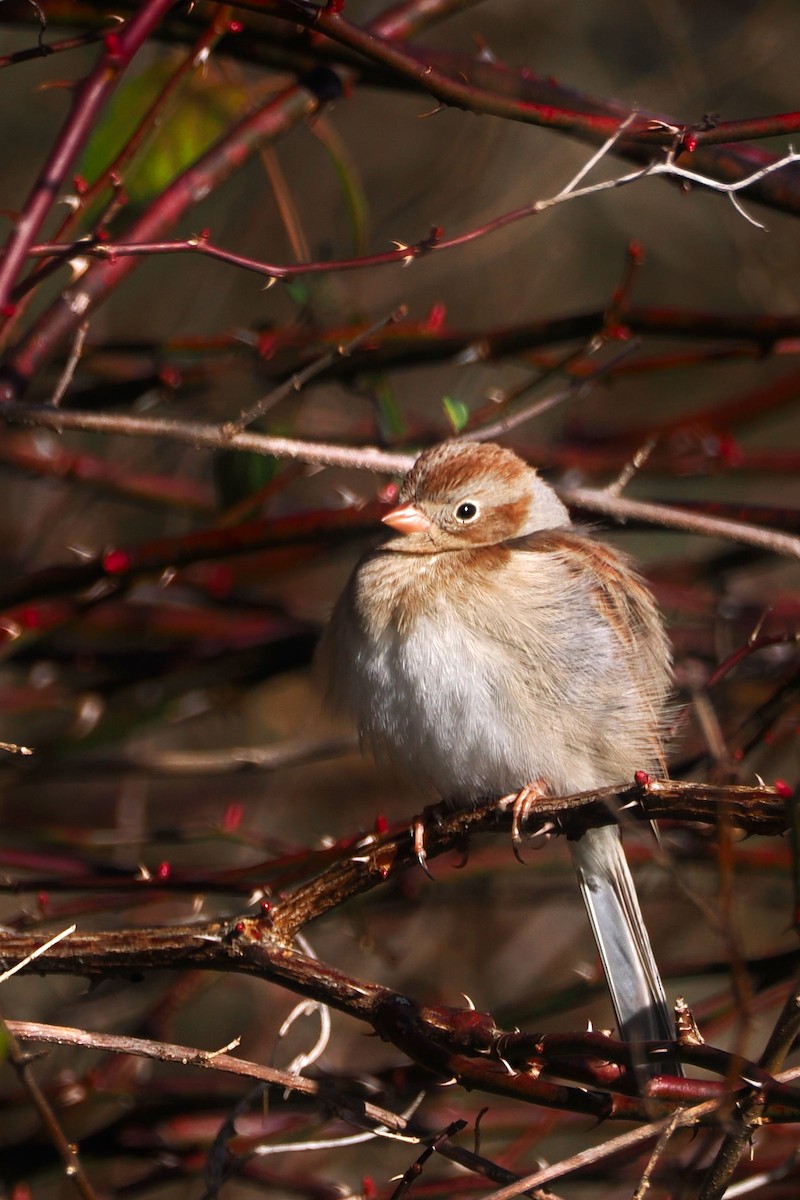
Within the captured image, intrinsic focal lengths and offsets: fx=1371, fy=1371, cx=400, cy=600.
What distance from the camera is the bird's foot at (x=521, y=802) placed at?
3174mm

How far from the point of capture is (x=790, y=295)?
243 inches

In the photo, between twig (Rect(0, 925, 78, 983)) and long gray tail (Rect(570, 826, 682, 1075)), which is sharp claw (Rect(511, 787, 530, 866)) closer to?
long gray tail (Rect(570, 826, 682, 1075))

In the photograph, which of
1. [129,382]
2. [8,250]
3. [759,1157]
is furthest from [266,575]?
[759,1157]

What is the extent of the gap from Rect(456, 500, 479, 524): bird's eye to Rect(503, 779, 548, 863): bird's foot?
31.8 inches

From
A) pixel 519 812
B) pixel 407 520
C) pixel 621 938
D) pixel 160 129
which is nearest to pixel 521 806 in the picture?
pixel 519 812

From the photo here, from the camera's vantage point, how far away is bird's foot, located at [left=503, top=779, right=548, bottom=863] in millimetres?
3174

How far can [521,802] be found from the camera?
3322 mm

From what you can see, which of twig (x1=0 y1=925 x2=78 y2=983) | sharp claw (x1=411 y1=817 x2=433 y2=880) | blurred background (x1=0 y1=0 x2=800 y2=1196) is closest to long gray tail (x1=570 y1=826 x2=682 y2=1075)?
blurred background (x1=0 y1=0 x2=800 y2=1196)

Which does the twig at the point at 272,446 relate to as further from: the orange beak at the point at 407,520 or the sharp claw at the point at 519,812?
the sharp claw at the point at 519,812

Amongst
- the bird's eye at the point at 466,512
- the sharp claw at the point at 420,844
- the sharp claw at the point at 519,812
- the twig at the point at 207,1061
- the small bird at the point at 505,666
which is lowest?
the twig at the point at 207,1061

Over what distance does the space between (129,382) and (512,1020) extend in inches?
87.4

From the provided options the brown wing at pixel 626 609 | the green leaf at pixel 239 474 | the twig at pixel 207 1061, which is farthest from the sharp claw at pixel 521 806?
the green leaf at pixel 239 474

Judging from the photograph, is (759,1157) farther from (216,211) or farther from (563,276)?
(563,276)

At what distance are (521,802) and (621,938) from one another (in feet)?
1.89
